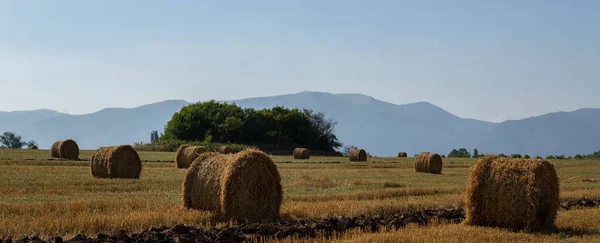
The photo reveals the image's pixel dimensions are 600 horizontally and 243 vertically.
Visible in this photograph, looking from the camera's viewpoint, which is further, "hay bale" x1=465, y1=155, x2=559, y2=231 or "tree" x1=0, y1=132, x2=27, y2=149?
"tree" x1=0, y1=132, x2=27, y2=149

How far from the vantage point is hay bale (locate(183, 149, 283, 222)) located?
15355mm

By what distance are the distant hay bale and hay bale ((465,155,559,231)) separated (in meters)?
35.8

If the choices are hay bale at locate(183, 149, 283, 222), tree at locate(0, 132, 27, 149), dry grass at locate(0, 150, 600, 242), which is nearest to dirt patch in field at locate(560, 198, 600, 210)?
dry grass at locate(0, 150, 600, 242)

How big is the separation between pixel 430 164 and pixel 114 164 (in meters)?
19.7

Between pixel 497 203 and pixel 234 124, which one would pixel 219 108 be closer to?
pixel 234 124

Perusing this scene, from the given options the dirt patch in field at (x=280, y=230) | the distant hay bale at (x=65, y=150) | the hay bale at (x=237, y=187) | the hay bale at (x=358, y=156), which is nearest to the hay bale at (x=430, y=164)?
the hay bale at (x=358, y=156)

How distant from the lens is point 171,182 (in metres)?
25.0

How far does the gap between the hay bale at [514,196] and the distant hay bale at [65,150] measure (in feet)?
118

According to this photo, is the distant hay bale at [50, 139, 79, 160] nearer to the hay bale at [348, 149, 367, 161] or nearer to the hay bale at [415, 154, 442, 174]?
the hay bale at [415, 154, 442, 174]

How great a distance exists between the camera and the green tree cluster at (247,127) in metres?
90.2

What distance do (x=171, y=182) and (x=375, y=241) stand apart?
48.6 feet

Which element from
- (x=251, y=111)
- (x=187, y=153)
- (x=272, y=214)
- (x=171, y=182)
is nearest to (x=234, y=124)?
(x=251, y=111)

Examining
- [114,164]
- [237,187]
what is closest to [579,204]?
[237,187]

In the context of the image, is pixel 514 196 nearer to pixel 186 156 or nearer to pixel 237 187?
pixel 237 187
